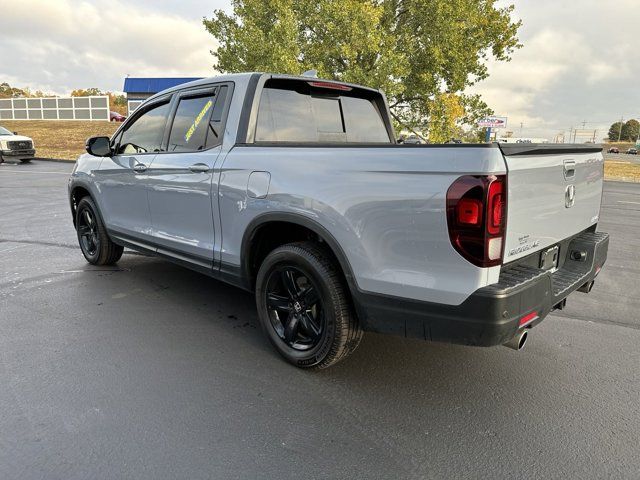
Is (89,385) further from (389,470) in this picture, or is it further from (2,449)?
(389,470)

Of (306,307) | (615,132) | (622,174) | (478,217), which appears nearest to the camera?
(478,217)

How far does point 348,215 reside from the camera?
2705 millimetres

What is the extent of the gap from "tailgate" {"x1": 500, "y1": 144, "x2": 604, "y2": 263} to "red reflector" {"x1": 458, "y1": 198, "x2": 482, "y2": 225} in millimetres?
194

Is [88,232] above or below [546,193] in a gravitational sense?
below

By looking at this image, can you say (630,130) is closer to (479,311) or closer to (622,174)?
(622,174)

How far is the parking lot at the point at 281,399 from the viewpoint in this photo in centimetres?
232

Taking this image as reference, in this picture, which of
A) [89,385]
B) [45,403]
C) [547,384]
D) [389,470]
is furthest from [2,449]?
[547,384]

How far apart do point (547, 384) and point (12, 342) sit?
3769 millimetres

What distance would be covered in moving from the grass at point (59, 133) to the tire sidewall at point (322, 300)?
2509 centimetres

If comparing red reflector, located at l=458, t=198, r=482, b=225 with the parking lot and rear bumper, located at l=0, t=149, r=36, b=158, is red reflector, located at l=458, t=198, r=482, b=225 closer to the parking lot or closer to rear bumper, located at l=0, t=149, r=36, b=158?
the parking lot

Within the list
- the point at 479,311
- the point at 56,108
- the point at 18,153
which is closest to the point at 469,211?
the point at 479,311

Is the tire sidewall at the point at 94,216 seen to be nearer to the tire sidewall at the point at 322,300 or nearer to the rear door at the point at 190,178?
the rear door at the point at 190,178

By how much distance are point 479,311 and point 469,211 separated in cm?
49

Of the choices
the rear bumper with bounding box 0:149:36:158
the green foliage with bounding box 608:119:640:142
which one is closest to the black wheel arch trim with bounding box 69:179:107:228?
the rear bumper with bounding box 0:149:36:158
